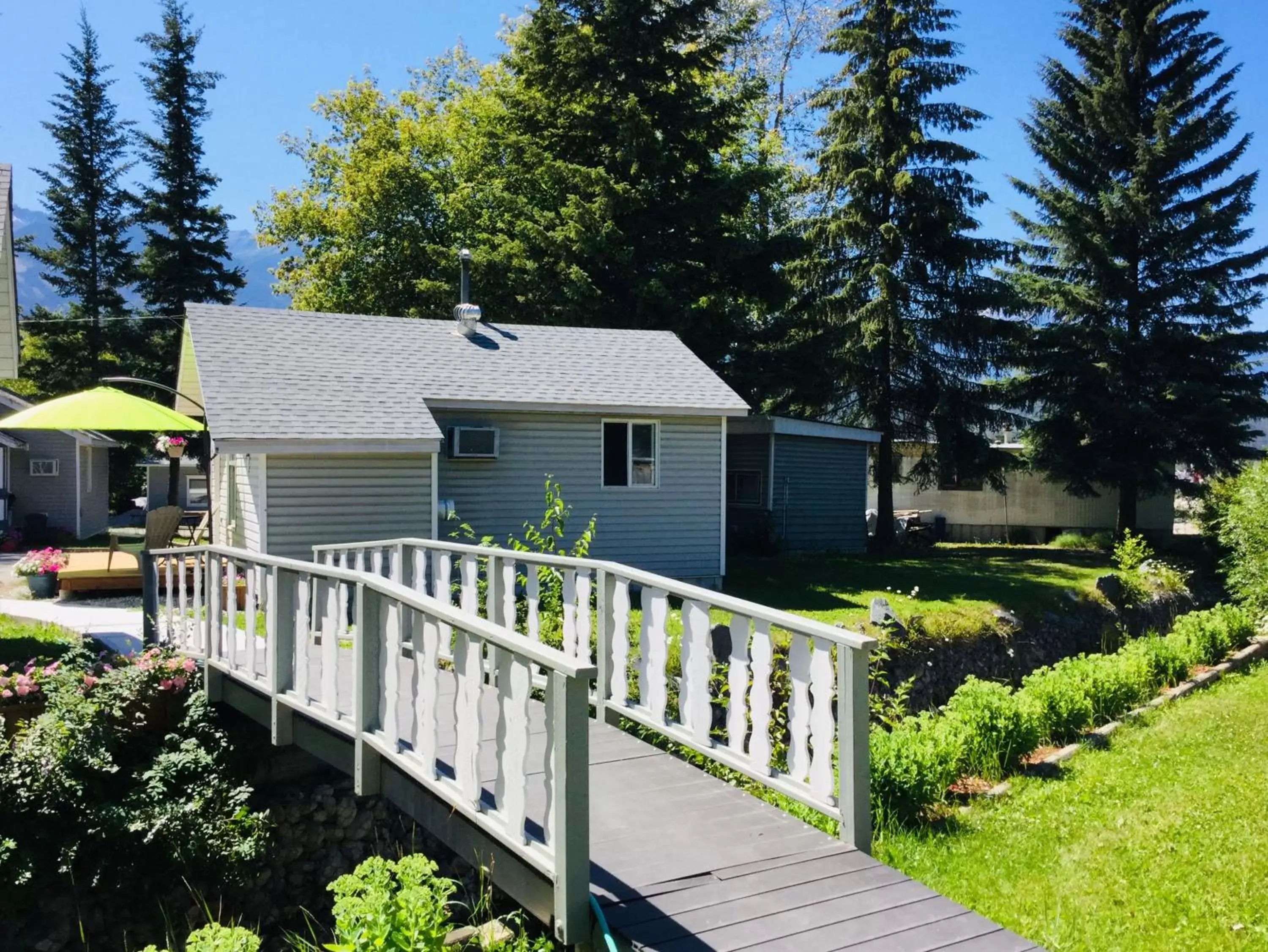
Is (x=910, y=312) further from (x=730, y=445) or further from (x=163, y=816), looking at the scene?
(x=163, y=816)

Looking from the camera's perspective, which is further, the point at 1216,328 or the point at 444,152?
the point at 444,152

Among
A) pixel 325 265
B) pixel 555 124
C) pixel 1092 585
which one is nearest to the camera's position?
pixel 1092 585

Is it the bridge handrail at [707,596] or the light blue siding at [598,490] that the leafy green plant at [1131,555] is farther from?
the bridge handrail at [707,596]

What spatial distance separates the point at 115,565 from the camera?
13125 mm

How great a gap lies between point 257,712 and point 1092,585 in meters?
13.4

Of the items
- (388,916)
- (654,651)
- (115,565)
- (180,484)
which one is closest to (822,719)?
(654,651)

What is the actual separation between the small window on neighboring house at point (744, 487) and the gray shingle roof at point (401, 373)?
4351mm

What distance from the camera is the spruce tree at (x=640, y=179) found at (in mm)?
20922

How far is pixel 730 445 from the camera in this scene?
20.7 m

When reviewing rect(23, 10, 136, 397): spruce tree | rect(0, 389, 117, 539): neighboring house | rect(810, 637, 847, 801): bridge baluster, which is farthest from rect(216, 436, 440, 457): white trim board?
rect(23, 10, 136, 397): spruce tree

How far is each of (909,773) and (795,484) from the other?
1474cm

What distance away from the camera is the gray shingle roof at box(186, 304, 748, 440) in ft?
40.0

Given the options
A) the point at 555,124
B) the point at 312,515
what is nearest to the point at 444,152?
the point at 555,124

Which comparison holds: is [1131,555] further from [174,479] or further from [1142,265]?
[174,479]
